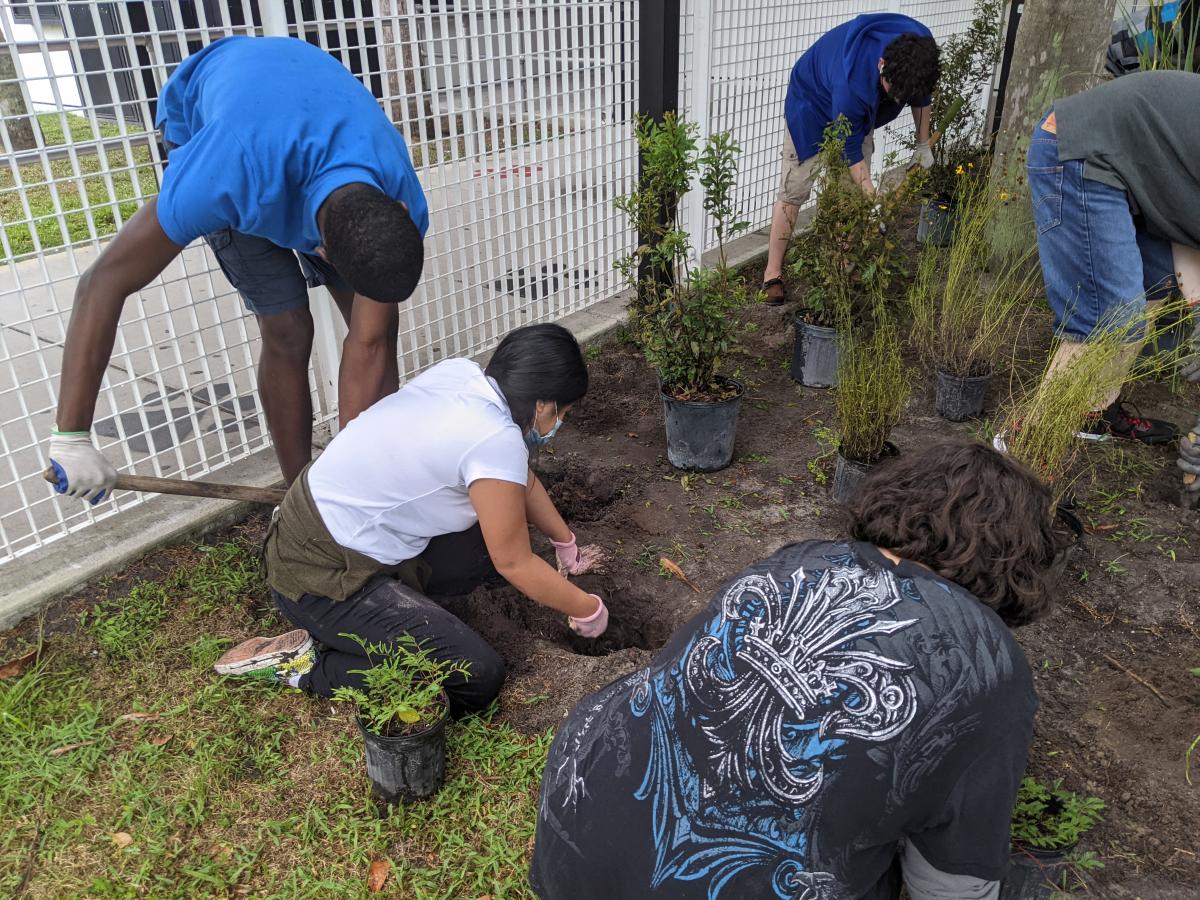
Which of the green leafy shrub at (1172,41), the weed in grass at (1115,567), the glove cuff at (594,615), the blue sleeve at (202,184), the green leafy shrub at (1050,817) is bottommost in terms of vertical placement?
the weed in grass at (1115,567)

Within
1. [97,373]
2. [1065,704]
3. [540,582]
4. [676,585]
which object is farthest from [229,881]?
[1065,704]

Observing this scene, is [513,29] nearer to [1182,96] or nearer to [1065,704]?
[1182,96]

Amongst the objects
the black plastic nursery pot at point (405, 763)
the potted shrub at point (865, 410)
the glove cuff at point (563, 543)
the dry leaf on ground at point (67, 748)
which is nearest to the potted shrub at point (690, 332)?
the potted shrub at point (865, 410)

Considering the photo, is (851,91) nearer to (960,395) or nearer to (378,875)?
(960,395)

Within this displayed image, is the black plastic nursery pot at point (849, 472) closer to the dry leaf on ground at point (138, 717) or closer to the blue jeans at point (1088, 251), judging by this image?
the blue jeans at point (1088, 251)

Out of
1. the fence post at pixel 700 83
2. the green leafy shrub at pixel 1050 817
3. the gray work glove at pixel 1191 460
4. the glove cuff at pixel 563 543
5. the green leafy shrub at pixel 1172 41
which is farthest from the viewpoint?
the fence post at pixel 700 83

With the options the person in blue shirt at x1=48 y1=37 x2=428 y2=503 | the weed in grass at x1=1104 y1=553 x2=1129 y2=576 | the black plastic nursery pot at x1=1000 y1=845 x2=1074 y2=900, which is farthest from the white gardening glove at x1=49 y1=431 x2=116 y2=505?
the weed in grass at x1=1104 y1=553 x2=1129 y2=576

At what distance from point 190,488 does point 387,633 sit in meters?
0.82

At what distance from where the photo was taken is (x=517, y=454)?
2131mm

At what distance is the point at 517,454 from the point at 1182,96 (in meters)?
2.50

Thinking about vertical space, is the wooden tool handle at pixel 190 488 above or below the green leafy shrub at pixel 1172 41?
below

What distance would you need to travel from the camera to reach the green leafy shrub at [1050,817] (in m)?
1.95

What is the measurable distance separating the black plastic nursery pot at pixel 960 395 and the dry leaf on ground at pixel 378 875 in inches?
114

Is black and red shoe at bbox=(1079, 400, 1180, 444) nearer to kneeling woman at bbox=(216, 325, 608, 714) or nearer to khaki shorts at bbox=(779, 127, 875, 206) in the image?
khaki shorts at bbox=(779, 127, 875, 206)
